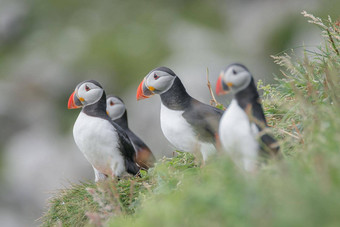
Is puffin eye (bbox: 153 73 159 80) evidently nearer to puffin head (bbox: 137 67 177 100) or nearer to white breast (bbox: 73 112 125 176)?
puffin head (bbox: 137 67 177 100)

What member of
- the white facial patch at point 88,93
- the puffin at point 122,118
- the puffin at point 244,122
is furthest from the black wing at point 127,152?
the puffin at point 244,122

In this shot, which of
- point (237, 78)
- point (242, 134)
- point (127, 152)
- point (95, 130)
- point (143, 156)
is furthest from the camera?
point (143, 156)

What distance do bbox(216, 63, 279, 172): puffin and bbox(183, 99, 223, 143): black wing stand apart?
3.51ft

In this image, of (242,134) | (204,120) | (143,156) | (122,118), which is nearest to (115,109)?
(122,118)

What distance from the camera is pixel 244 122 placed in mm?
3846

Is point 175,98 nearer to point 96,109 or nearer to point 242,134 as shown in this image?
point 96,109

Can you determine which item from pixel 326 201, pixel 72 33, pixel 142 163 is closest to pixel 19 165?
pixel 72 33

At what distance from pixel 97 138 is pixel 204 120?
1.39 metres

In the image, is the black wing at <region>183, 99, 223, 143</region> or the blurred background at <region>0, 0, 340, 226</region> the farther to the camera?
the blurred background at <region>0, 0, 340, 226</region>

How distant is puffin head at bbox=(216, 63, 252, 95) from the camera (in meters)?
3.89

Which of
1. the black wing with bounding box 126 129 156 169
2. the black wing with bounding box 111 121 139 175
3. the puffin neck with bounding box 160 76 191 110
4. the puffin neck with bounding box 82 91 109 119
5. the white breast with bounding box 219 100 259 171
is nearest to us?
the white breast with bounding box 219 100 259 171

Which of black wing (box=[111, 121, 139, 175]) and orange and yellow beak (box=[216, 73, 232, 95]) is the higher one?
orange and yellow beak (box=[216, 73, 232, 95])

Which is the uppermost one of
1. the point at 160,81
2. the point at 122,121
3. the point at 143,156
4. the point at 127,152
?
the point at 160,81

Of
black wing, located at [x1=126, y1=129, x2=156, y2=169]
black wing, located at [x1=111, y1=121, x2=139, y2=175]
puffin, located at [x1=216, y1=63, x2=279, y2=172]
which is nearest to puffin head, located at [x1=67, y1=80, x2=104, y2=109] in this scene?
black wing, located at [x1=111, y1=121, x2=139, y2=175]
